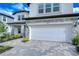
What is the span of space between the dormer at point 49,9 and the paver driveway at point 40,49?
4.07 ft

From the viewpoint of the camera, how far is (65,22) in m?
4.85

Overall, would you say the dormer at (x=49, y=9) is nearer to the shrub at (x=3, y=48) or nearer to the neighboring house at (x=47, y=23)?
the neighboring house at (x=47, y=23)

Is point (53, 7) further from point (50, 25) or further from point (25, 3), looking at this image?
point (25, 3)

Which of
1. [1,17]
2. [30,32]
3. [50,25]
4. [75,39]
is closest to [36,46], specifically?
[30,32]

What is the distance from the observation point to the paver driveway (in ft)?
14.0

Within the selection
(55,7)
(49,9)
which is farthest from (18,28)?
(55,7)

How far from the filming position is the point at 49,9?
5270 millimetres

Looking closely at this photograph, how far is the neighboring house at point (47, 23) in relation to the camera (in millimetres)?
4711

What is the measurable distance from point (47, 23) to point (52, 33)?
0.46 metres

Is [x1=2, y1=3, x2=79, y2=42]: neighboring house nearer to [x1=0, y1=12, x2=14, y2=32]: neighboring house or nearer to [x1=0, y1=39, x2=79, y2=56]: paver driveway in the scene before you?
[x1=0, y1=12, x2=14, y2=32]: neighboring house

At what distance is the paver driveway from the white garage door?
205 mm

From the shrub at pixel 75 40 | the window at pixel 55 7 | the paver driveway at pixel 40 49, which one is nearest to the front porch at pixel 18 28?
the paver driveway at pixel 40 49

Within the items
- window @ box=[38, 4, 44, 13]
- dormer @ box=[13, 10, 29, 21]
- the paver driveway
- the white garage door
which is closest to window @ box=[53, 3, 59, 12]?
window @ box=[38, 4, 44, 13]

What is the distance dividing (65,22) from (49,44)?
107cm
